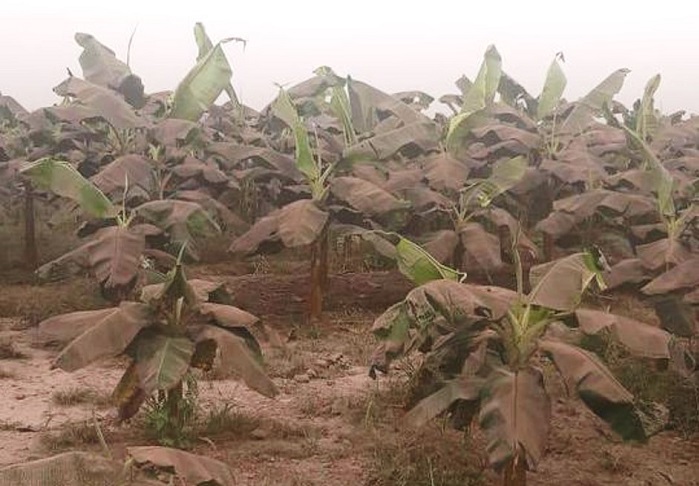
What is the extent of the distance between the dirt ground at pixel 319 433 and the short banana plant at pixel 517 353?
0.45 m

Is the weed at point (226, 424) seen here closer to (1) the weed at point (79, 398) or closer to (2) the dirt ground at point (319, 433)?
(2) the dirt ground at point (319, 433)

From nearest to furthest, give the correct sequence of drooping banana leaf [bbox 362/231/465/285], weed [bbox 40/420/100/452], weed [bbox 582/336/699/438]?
1. drooping banana leaf [bbox 362/231/465/285]
2. weed [bbox 40/420/100/452]
3. weed [bbox 582/336/699/438]

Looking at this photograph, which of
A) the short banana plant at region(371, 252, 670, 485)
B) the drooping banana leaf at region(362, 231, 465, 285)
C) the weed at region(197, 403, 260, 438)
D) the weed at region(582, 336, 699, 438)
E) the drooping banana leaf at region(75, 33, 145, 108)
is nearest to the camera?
the short banana plant at region(371, 252, 670, 485)

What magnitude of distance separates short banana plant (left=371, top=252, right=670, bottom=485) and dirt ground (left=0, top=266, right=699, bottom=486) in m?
0.45

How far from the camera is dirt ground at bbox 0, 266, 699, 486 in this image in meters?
3.61

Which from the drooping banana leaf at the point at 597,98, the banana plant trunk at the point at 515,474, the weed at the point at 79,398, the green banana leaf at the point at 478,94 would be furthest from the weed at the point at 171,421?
the drooping banana leaf at the point at 597,98

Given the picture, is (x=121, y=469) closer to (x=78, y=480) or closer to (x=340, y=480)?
(x=78, y=480)

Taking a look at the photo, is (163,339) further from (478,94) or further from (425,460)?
(478,94)

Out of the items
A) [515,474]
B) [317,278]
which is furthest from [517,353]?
[317,278]

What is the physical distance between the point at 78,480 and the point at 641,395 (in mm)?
3179

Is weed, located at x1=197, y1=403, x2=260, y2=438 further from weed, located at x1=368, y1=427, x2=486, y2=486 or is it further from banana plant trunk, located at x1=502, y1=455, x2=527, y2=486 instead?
banana plant trunk, located at x1=502, y1=455, x2=527, y2=486

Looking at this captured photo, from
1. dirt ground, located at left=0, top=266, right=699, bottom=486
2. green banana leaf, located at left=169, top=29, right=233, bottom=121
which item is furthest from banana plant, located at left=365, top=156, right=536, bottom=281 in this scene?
green banana leaf, located at left=169, top=29, right=233, bottom=121

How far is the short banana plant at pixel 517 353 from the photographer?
109 inches

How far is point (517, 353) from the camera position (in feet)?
10.4
